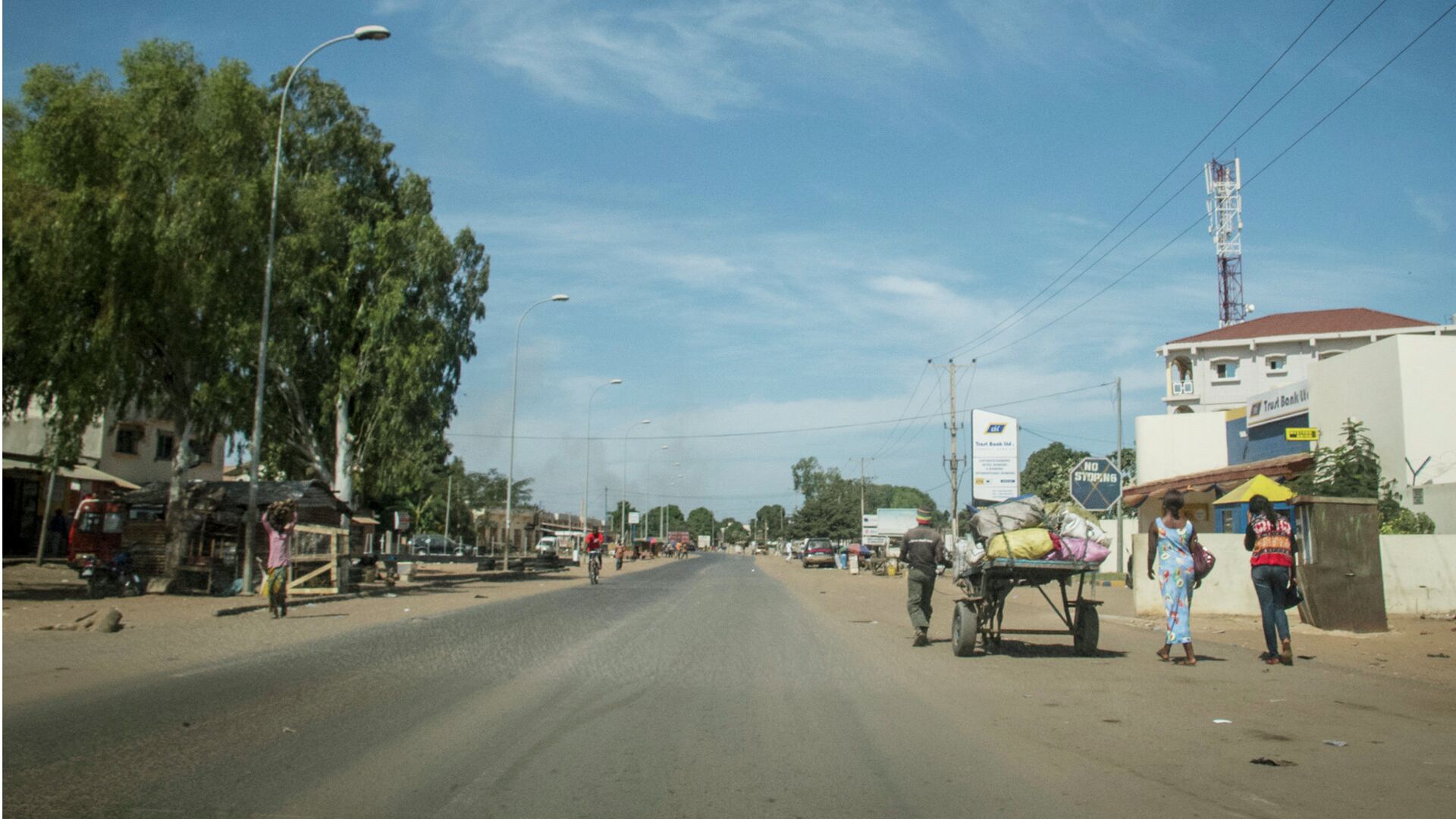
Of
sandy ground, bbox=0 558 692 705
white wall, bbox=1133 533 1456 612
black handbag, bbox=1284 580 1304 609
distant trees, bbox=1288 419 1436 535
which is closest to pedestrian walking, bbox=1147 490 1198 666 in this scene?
black handbag, bbox=1284 580 1304 609

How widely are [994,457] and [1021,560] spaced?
42826 millimetres

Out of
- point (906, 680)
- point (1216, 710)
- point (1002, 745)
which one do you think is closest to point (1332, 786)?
point (1002, 745)

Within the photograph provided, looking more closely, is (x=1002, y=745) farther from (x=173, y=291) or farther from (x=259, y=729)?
(x=173, y=291)

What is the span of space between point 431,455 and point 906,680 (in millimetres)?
33315

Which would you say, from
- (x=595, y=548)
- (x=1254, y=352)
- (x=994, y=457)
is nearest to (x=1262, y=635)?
(x=595, y=548)

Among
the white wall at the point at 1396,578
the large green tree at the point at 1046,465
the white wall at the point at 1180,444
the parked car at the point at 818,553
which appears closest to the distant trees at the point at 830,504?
the large green tree at the point at 1046,465

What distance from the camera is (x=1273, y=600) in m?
12.2

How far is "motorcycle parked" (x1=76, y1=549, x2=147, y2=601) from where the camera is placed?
22234 mm

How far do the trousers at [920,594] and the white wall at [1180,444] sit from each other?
99.6 ft

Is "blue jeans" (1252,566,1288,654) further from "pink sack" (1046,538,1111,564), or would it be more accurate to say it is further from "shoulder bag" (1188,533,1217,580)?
"pink sack" (1046,538,1111,564)

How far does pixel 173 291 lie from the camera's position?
73.3 ft

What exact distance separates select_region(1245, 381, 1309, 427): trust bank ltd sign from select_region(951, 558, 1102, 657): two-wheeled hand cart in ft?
68.7

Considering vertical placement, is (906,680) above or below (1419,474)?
below

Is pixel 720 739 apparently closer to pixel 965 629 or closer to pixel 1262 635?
pixel 965 629
